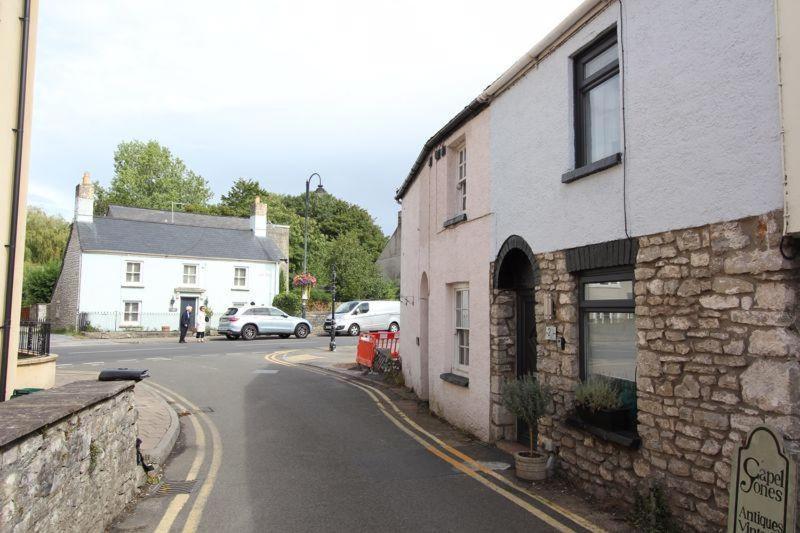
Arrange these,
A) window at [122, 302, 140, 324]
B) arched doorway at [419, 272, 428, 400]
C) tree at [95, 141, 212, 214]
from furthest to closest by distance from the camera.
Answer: tree at [95, 141, 212, 214] → window at [122, 302, 140, 324] → arched doorway at [419, 272, 428, 400]

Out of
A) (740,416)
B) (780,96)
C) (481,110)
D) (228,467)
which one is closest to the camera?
(780,96)

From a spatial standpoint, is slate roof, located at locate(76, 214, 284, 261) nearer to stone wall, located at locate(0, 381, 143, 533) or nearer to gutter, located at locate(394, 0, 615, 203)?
gutter, located at locate(394, 0, 615, 203)

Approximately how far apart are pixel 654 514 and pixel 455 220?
20.9 feet

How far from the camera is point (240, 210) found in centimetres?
6325

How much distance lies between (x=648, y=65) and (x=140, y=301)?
36069 mm

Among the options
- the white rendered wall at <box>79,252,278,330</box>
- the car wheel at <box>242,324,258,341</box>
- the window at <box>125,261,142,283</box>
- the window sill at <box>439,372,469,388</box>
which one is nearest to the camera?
the window sill at <box>439,372,469,388</box>

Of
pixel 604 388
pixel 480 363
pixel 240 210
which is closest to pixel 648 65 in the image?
pixel 604 388

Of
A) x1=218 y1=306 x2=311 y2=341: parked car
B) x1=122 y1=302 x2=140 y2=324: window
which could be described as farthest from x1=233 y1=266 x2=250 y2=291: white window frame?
x1=218 y1=306 x2=311 y2=341: parked car

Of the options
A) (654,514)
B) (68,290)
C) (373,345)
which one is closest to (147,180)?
(68,290)

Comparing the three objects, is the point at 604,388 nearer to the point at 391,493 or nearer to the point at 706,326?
the point at 706,326

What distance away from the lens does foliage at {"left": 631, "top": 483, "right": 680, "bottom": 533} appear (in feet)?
16.3

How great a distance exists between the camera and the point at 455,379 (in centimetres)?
1001

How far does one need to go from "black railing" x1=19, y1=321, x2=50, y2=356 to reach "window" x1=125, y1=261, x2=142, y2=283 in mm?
24635

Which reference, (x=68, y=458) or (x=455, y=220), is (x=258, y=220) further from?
(x=68, y=458)
